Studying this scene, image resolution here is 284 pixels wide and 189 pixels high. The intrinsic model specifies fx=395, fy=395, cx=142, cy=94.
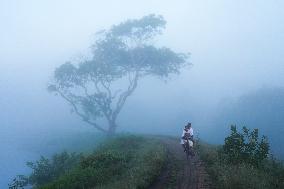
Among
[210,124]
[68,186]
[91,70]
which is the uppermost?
[91,70]

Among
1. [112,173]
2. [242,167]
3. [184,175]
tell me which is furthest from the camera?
[112,173]

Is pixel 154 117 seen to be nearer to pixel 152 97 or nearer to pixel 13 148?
pixel 152 97

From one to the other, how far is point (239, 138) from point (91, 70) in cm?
3268

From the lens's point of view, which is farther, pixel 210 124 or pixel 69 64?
pixel 210 124

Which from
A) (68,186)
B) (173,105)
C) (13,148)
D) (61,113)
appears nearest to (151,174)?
(68,186)

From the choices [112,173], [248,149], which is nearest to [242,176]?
[248,149]

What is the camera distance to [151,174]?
1648cm

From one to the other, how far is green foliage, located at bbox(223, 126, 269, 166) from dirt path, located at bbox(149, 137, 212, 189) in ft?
5.17

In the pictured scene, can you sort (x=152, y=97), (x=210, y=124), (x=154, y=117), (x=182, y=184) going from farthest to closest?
(x=152, y=97) → (x=154, y=117) → (x=210, y=124) → (x=182, y=184)

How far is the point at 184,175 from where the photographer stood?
1695cm

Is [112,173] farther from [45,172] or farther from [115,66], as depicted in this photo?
[115,66]

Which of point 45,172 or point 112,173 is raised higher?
point 112,173

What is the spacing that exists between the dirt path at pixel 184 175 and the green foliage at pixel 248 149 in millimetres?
1577

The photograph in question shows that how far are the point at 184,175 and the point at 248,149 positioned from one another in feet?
10.3
